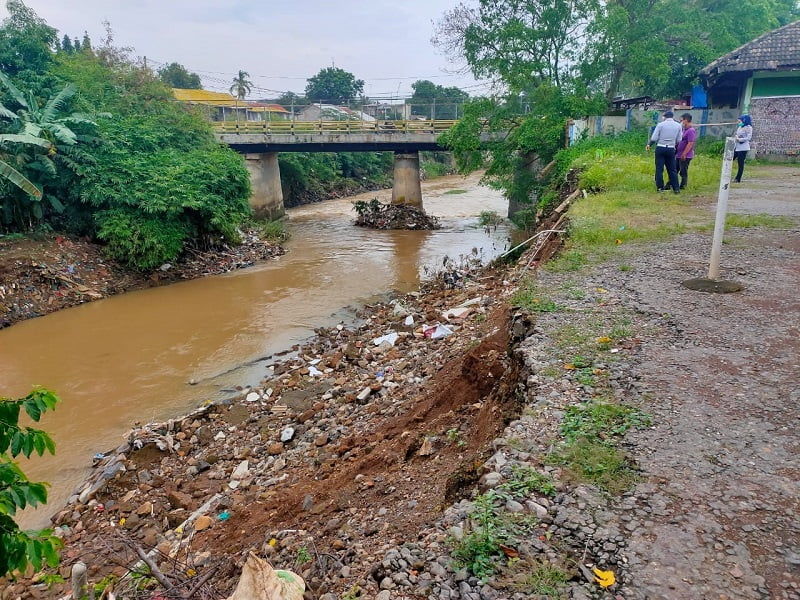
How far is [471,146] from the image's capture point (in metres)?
20.2

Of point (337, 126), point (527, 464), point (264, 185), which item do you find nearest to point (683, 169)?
point (527, 464)

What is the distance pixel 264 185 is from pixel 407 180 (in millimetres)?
6890

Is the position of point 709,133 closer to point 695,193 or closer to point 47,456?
point 695,193

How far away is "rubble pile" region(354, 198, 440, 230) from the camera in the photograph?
2472cm

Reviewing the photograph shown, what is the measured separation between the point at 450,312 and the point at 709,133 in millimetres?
13430

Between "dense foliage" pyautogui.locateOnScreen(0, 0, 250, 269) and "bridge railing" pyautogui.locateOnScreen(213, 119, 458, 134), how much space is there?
7180 millimetres

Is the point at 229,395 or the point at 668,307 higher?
the point at 668,307

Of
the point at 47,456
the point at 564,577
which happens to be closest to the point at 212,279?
the point at 47,456

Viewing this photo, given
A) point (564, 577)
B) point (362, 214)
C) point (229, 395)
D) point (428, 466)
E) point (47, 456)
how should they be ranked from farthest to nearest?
point (362, 214) < point (229, 395) < point (47, 456) < point (428, 466) < point (564, 577)

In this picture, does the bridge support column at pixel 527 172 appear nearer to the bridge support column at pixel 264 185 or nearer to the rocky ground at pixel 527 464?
the rocky ground at pixel 527 464

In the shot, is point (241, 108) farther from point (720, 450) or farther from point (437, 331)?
point (720, 450)

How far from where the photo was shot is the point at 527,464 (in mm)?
3244

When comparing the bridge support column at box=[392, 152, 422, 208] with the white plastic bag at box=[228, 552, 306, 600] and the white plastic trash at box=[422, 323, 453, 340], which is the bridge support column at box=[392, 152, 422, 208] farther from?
the white plastic bag at box=[228, 552, 306, 600]

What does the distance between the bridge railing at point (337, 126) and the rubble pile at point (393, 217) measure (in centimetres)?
360
